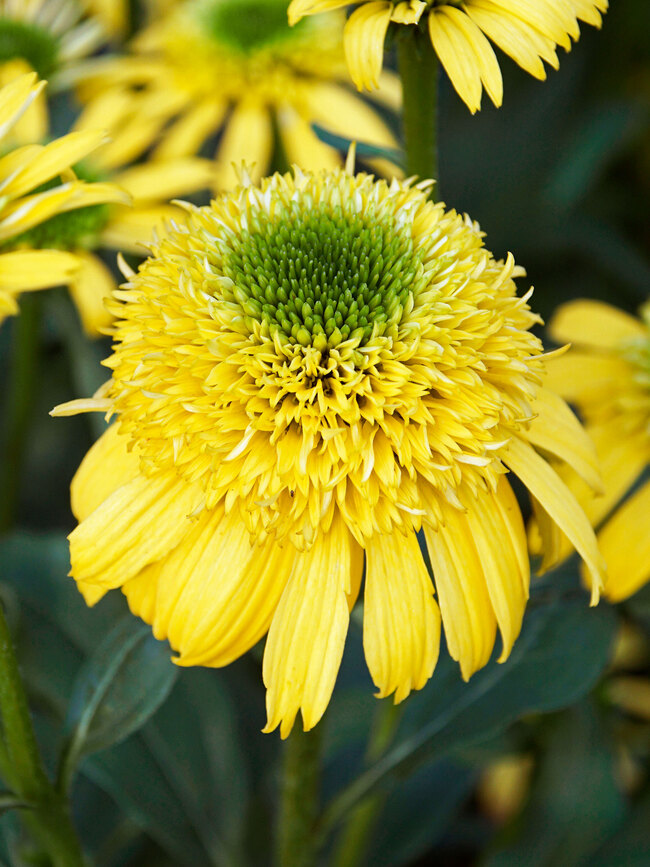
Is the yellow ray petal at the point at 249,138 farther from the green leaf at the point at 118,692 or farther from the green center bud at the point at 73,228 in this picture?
the green leaf at the point at 118,692

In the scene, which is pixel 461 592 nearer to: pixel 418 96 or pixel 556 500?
pixel 556 500

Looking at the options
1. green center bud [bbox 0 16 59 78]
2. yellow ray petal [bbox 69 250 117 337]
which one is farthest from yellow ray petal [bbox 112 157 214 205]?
green center bud [bbox 0 16 59 78]

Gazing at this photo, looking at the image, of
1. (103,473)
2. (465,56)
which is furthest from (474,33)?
(103,473)

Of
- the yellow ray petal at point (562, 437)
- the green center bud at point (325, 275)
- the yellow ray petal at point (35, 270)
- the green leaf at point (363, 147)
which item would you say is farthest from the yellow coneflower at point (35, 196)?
the yellow ray petal at point (562, 437)

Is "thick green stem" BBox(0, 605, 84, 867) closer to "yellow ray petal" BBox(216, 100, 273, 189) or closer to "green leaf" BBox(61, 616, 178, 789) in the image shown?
"green leaf" BBox(61, 616, 178, 789)

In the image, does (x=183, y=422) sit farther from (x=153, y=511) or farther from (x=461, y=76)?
(x=461, y=76)

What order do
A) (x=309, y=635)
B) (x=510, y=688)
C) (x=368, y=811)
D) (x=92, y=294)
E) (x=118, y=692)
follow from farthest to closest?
1. (x=92, y=294)
2. (x=368, y=811)
3. (x=510, y=688)
4. (x=118, y=692)
5. (x=309, y=635)
